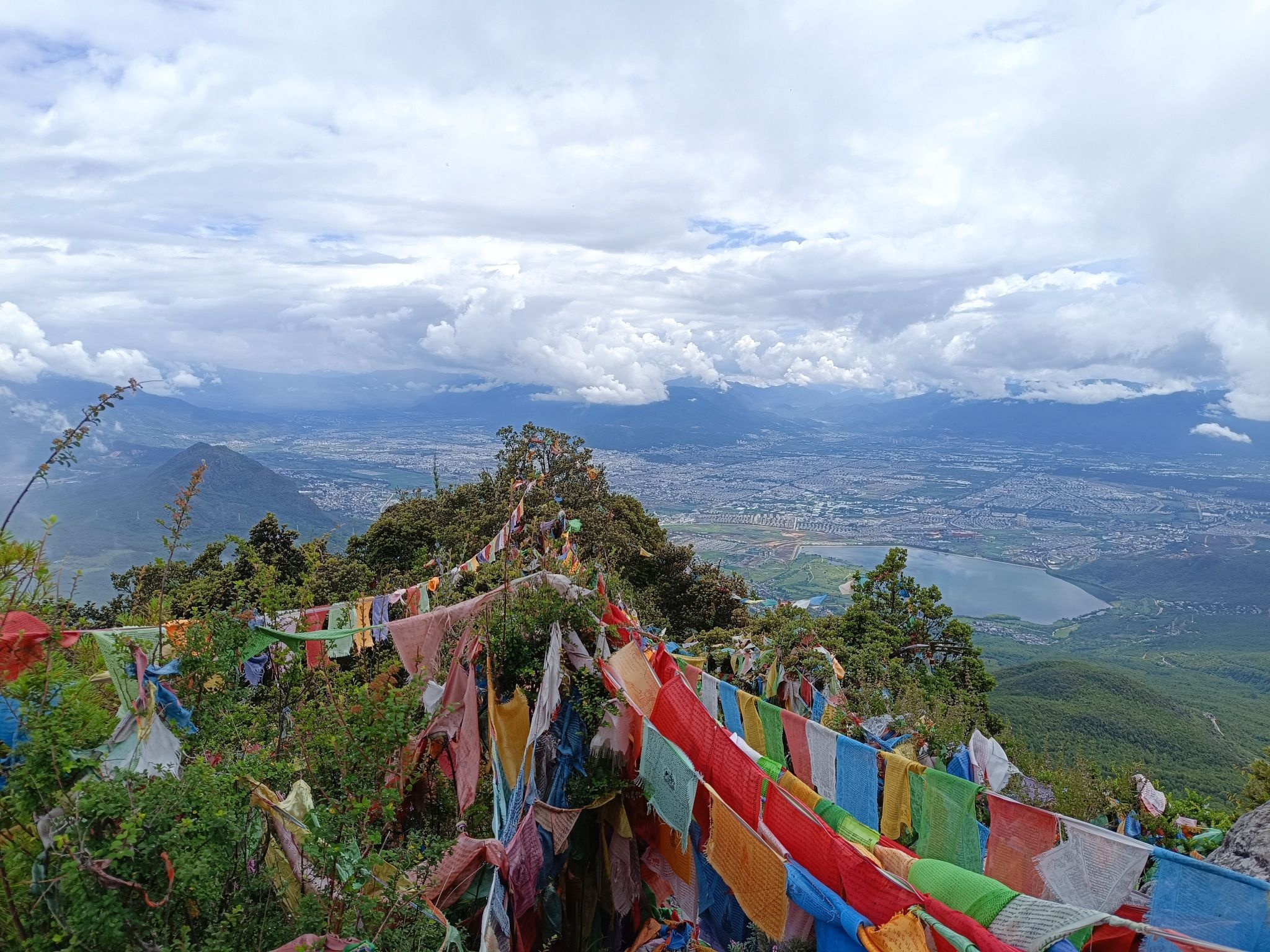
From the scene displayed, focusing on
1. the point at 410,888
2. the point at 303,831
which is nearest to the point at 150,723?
the point at 303,831

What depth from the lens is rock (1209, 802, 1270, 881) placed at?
516cm

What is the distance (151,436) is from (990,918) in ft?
697

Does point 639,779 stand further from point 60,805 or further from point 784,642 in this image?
point 784,642

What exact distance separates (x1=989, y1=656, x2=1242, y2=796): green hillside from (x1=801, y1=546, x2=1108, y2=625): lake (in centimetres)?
6105

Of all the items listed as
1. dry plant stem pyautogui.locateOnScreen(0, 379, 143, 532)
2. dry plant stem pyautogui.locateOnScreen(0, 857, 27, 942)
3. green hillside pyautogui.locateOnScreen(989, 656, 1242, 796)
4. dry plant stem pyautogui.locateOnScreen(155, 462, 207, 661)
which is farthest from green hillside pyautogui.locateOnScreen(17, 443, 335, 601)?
dry plant stem pyautogui.locateOnScreen(0, 857, 27, 942)

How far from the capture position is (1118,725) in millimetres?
31766

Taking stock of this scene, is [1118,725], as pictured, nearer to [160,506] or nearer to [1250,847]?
[1250,847]

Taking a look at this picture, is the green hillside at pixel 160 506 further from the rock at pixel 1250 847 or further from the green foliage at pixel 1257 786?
the rock at pixel 1250 847

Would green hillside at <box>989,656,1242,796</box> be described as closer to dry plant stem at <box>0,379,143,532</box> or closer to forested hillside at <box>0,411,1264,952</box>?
forested hillside at <box>0,411,1264,952</box>

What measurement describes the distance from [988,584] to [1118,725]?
312ft

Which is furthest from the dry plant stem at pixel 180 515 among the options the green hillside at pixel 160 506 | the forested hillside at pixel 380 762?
the green hillside at pixel 160 506

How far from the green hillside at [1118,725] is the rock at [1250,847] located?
62.2 ft

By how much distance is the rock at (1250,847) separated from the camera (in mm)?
5160

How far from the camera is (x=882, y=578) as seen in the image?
2103 centimetres
